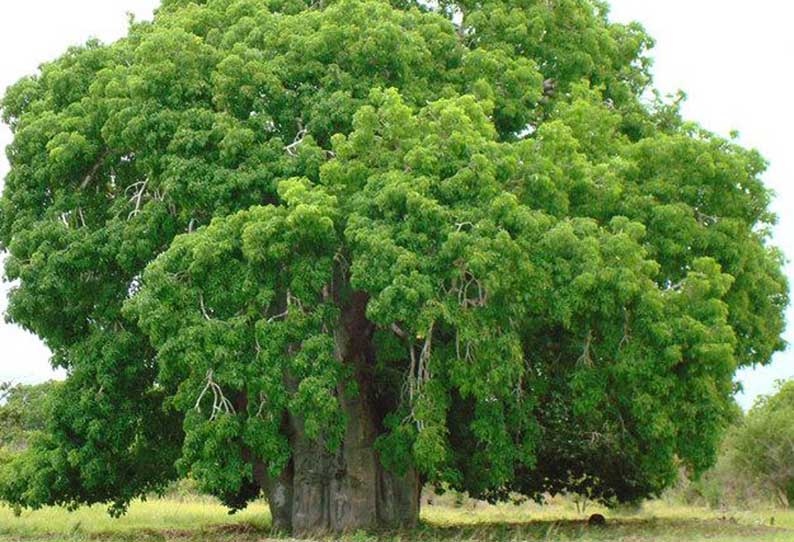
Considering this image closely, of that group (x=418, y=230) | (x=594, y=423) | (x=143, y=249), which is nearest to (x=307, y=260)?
(x=418, y=230)

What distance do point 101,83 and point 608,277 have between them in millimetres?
9539

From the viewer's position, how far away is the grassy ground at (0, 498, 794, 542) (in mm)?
19172

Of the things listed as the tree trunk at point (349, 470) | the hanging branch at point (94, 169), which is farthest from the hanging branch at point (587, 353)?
the hanging branch at point (94, 169)

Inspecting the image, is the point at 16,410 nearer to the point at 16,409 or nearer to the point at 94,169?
the point at 16,409

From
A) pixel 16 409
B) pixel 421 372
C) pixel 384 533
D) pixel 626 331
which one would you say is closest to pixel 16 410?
pixel 16 409

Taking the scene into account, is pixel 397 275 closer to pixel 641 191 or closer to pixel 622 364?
pixel 622 364

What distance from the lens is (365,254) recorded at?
1561 centimetres

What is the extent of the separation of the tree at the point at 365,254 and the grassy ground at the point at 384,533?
3.68 feet

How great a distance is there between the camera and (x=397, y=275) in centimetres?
1518

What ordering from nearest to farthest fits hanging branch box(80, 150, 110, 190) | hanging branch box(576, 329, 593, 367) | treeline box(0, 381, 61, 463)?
1. hanging branch box(576, 329, 593, 367)
2. hanging branch box(80, 150, 110, 190)
3. treeline box(0, 381, 61, 463)

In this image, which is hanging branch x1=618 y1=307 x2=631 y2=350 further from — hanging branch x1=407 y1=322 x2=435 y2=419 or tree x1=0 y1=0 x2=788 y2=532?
hanging branch x1=407 y1=322 x2=435 y2=419

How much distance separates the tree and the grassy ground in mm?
1123

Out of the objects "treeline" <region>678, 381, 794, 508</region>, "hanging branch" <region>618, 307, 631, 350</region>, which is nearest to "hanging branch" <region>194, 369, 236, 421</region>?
"hanging branch" <region>618, 307, 631, 350</region>

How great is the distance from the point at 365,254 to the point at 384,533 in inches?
253
